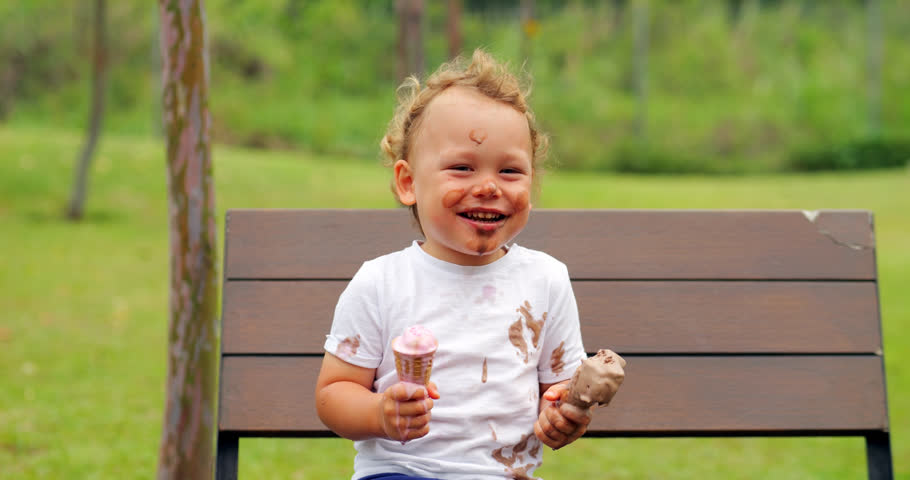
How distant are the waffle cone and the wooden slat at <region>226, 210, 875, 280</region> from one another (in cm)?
75

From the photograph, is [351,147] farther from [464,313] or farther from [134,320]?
[464,313]

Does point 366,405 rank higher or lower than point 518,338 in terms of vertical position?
lower

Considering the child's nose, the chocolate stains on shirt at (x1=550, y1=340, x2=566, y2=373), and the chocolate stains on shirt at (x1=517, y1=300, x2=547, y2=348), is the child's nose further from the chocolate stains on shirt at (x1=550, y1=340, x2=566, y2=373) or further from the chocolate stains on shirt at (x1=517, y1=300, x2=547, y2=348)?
the chocolate stains on shirt at (x1=550, y1=340, x2=566, y2=373)

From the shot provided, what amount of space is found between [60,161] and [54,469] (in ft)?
30.0

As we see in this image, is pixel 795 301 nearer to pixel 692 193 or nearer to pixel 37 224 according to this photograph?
pixel 37 224

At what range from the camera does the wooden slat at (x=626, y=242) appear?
7.54ft

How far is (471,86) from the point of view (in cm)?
190

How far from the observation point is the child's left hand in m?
1.71

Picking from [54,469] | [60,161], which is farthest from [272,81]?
[54,469]

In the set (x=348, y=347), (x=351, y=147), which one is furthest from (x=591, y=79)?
(x=348, y=347)

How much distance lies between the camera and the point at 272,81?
21.4 metres

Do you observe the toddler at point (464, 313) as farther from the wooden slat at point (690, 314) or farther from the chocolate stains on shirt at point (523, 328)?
the wooden slat at point (690, 314)

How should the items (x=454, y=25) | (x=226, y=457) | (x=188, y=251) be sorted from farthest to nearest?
(x=454, y=25) → (x=188, y=251) → (x=226, y=457)

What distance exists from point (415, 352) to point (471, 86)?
63cm
